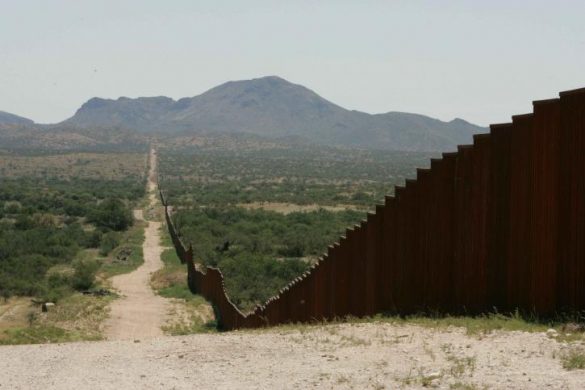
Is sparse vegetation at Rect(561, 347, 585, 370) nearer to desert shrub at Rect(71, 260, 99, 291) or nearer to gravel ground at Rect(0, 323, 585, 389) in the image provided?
gravel ground at Rect(0, 323, 585, 389)

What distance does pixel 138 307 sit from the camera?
26.0 m

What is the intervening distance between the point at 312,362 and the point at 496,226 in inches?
117

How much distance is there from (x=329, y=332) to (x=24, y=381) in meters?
3.47

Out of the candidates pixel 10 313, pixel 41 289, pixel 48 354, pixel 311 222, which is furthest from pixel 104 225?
pixel 48 354

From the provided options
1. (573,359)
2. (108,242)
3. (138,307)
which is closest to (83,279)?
(138,307)

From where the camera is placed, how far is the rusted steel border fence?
29.8 ft

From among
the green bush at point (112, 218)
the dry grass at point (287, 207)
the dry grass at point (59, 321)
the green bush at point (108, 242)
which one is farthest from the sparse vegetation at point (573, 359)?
the dry grass at point (287, 207)

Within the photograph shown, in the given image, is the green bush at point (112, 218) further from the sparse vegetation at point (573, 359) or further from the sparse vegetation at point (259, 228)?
the sparse vegetation at point (573, 359)

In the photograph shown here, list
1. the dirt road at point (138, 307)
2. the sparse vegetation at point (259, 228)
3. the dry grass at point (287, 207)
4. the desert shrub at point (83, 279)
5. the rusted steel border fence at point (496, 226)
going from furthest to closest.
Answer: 1. the dry grass at point (287, 207)
2. the sparse vegetation at point (259, 228)
3. the desert shrub at point (83, 279)
4. the dirt road at point (138, 307)
5. the rusted steel border fence at point (496, 226)

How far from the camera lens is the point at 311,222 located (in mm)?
51219

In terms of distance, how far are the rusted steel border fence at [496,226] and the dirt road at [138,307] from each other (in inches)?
367

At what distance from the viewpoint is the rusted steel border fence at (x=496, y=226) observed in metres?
9.08

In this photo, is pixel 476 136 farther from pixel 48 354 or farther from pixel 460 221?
pixel 48 354

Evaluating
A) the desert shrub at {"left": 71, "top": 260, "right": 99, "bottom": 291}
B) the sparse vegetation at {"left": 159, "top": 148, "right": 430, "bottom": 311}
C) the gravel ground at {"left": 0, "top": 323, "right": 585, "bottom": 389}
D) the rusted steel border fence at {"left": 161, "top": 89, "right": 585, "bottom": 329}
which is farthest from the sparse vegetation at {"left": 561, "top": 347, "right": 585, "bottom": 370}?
the desert shrub at {"left": 71, "top": 260, "right": 99, "bottom": 291}
